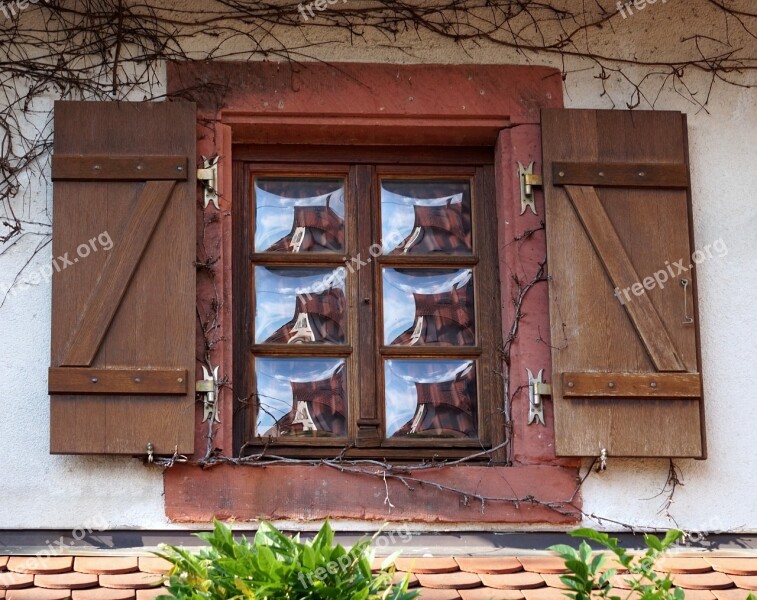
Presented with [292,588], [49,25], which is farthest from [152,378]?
[49,25]

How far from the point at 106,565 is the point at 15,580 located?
1.00 feet

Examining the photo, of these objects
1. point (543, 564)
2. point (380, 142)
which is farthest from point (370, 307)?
point (543, 564)

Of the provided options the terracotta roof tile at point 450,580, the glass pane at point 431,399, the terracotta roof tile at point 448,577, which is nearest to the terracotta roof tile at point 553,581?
the terracotta roof tile at point 448,577

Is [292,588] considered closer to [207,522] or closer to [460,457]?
[207,522]

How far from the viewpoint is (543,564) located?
182 inches

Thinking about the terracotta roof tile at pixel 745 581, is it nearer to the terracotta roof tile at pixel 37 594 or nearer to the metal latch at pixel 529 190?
the metal latch at pixel 529 190

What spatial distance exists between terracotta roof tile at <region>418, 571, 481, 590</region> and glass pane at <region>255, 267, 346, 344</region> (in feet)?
3.39

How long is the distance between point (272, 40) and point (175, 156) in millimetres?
658

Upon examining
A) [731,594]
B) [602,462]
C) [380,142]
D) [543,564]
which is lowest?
[731,594]

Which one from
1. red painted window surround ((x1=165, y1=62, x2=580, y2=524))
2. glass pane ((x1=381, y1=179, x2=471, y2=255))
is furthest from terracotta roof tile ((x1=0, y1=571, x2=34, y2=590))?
glass pane ((x1=381, y1=179, x2=471, y2=255))

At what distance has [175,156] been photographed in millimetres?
4992

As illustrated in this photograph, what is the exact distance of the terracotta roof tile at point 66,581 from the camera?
4375 mm

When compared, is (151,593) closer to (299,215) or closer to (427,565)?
(427,565)

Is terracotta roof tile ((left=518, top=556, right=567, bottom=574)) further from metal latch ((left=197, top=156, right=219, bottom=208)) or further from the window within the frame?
metal latch ((left=197, top=156, right=219, bottom=208))
